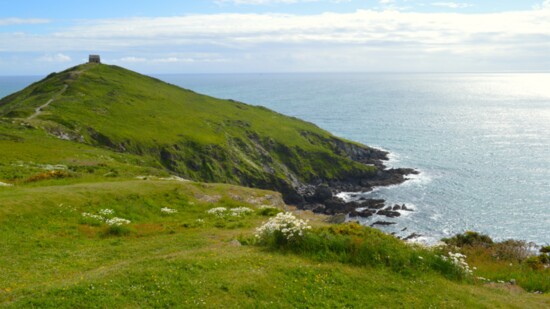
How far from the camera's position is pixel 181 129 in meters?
111

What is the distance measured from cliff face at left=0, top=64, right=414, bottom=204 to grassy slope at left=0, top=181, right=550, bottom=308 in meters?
57.2

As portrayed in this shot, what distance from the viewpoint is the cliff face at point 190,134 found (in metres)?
88.5

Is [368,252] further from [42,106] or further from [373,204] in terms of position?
[42,106]

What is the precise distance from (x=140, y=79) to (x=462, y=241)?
14967cm

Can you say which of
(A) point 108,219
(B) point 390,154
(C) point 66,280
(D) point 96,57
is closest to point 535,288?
(C) point 66,280

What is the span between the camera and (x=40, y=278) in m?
17.5

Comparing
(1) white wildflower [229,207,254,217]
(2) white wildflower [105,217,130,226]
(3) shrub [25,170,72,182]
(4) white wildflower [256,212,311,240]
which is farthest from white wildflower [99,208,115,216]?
(4) white wildflower [256,212,311,240]

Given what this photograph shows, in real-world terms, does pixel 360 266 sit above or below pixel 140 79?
below

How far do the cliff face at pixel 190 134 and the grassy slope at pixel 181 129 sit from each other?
291mm

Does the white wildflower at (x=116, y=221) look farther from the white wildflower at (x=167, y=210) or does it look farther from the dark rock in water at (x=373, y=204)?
the dark rock in water at (x=373, y=204)

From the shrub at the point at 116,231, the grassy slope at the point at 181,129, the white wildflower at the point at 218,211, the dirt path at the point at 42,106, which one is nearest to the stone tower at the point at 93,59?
the grassy slope at the point at 181,129

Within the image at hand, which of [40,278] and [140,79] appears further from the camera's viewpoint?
[140,79]

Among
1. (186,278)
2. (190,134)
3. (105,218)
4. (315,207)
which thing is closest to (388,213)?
(315,207)

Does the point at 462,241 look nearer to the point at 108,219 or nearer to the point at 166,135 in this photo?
the point at 108,219
